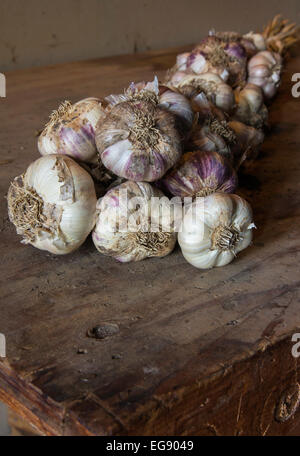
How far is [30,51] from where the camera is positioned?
284 centimetres

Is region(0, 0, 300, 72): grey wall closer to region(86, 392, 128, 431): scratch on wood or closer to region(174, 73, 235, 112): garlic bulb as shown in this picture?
region(174, 73, 235, 112): garlic bulb

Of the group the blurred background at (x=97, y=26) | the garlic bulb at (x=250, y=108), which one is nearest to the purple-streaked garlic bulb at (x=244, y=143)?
the garlic bulb at (x=250, y=108)

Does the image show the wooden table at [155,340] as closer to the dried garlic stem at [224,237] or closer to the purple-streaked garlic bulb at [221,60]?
the dried garlic stem at [224,237]

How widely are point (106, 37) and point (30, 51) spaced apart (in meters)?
0.51

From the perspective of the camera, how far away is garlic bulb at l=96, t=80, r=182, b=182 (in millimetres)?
993

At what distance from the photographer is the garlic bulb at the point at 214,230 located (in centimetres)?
99

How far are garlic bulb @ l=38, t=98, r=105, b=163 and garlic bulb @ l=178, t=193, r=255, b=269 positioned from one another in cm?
24

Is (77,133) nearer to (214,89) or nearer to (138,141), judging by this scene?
(138,141)

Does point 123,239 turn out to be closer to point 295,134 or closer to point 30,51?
point 295,134

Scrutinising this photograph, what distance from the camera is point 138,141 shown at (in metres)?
0.99

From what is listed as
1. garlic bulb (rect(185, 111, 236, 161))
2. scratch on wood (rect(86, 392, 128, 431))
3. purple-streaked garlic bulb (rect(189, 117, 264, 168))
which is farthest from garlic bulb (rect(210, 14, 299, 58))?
scratch on wood (rect(86, 392, 128, 431))

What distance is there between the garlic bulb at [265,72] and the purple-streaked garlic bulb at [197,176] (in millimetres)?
934
